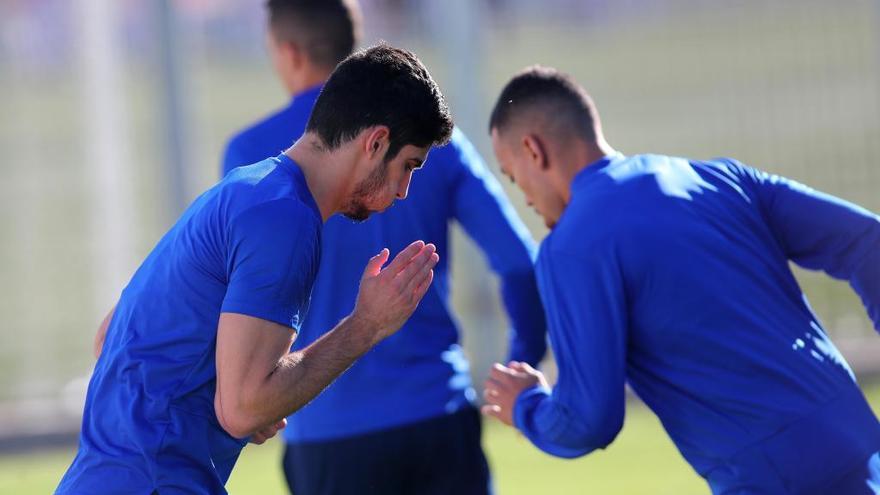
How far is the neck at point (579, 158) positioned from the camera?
4.23 meters

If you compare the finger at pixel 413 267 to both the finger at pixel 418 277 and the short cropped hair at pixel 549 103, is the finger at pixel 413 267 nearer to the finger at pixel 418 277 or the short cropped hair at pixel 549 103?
the finger at pixel 418 277

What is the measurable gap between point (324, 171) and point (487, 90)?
6.91 meters

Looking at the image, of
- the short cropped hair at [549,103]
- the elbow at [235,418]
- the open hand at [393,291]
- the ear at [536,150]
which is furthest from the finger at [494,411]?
the elbow at [235,418]

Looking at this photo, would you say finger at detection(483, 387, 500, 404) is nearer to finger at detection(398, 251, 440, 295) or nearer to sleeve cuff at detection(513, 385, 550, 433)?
sleeve cuff at detection(513, 385, 550, 433)

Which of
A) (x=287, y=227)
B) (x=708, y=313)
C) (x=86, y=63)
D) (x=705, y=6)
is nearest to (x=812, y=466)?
(x=708, y=313)

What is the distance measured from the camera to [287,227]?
3275 millimetres

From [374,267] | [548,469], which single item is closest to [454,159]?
[374,267]

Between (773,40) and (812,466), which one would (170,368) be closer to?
(812,466)

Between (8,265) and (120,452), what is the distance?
8223 millimetres

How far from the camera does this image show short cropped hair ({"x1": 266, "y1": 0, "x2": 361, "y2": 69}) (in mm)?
5148

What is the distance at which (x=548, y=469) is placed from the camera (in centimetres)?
836

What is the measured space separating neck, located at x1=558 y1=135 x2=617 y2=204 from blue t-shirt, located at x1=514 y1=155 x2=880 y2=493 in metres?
0.25

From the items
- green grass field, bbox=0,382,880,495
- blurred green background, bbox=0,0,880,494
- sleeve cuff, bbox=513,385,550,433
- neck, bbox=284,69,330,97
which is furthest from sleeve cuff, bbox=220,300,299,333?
blurred green background, bbox=0,0,880,494

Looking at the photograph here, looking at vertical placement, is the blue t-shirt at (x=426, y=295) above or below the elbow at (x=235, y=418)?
below
